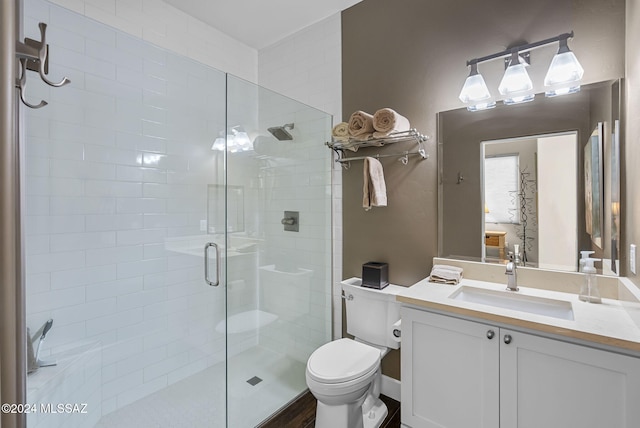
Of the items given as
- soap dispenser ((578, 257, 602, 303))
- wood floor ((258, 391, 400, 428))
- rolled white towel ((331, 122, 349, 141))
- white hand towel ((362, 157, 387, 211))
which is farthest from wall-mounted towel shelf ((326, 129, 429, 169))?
wood floor ((258, 391, 400, 428))

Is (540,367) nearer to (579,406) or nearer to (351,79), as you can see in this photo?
(579,406)

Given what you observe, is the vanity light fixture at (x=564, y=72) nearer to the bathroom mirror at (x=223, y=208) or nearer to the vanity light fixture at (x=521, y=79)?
the vanity light fixture at (x=521, y=79)

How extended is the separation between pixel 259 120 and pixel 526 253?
6.10 feet

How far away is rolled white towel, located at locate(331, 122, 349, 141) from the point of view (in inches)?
84.1

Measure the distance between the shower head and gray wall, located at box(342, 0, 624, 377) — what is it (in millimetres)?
460

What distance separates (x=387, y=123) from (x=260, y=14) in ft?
4.76

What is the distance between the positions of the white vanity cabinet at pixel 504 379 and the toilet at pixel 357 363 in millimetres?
252

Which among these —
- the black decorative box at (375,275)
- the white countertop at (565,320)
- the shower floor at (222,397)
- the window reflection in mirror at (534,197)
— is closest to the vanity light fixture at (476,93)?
the window reflection in mirror at (534,197)

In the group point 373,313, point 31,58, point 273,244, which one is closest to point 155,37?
point 31,58

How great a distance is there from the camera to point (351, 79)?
92.4 inches

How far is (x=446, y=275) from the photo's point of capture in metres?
1.75

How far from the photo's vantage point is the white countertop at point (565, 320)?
42.0 inches

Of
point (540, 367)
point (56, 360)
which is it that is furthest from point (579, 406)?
point (56, 360)

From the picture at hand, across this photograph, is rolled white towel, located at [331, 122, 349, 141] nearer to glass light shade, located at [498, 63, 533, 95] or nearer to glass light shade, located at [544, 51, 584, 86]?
glass light shade, located at [498, 63, 533, 95]
